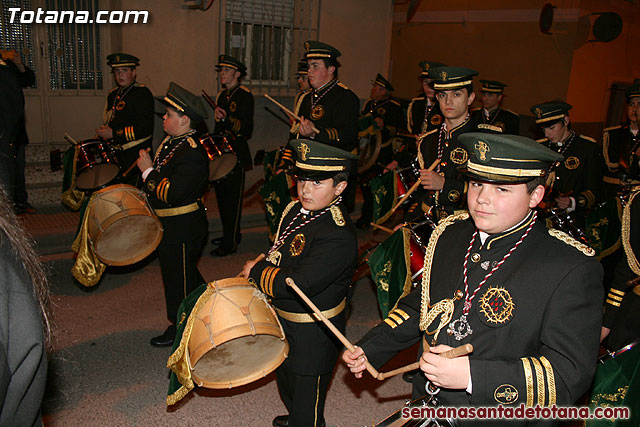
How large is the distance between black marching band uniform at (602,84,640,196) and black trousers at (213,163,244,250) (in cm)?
432

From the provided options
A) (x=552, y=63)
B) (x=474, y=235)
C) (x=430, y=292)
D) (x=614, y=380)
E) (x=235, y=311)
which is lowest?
(x=614, y=380)

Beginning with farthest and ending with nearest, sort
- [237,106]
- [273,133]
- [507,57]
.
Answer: [507,57], [273,133], [237,106]

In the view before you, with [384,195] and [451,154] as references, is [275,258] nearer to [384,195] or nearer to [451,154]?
[451,154]

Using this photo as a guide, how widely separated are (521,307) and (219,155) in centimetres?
473

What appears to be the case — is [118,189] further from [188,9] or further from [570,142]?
[188,9]

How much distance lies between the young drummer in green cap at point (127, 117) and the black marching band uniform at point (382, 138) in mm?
3306

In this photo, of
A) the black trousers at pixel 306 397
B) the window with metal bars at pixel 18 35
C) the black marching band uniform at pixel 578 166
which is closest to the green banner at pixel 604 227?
the black marching band uniform at pixel 578 166

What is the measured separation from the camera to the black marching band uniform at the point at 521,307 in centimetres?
194

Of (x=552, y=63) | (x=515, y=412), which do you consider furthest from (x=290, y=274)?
(x=552, y=63)

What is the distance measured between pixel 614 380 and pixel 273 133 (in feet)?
25.5

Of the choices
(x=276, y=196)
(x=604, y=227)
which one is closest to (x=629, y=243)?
(x=604, y=227)

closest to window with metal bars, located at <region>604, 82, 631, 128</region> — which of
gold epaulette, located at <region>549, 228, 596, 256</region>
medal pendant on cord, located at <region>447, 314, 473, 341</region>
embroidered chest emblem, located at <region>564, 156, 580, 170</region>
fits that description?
embroidered chest emblem, located at <region>564, 156, 580, 170</region>

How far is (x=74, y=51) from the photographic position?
8359mm

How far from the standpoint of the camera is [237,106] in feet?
23.4
